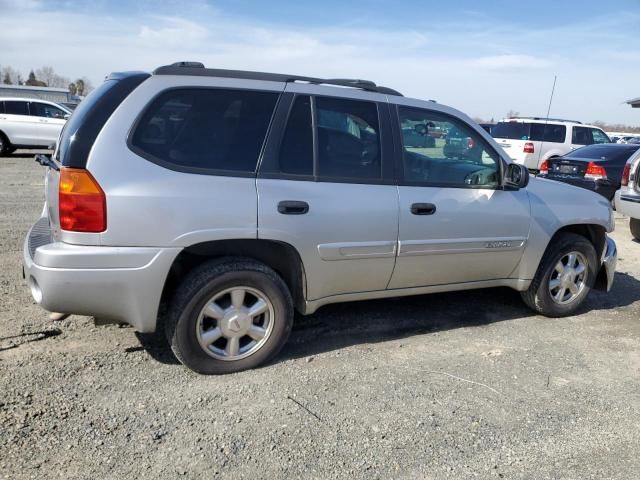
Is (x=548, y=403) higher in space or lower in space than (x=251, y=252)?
lower

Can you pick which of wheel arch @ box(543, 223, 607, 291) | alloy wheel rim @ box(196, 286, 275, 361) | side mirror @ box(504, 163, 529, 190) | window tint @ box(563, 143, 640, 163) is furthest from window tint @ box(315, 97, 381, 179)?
window tint @ box(563, 143, 640, 163)

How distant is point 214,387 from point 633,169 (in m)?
6.81

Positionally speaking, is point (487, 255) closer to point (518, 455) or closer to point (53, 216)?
point (518, 455)

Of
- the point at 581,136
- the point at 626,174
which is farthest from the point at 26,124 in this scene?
the point at 581,136

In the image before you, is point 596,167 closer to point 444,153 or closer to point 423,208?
point 444,153

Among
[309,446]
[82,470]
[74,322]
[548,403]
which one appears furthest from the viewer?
[74,322]

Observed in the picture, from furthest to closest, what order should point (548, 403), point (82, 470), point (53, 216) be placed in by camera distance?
point (548, 403) < point (53, 216) < point (82, 470)

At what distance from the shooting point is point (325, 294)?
368 cm

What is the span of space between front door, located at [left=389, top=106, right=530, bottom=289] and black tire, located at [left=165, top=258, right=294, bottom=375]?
36.4 inches

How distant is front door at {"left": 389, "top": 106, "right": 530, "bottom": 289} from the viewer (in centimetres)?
381

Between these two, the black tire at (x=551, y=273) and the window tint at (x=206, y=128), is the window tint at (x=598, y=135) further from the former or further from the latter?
the window tint at (x=206, y=128)

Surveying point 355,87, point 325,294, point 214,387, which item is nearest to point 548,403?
point 325,294

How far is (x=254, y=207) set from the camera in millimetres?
3215

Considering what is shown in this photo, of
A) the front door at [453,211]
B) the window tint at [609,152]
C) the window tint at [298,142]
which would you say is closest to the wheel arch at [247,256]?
the window tint at [298,142]
